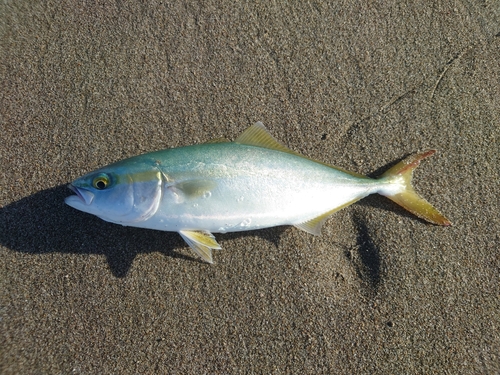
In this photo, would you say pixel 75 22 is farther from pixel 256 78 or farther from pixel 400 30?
pixel 400 30

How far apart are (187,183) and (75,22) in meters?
1.64

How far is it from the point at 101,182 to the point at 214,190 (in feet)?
2.21

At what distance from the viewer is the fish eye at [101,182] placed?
200 cm

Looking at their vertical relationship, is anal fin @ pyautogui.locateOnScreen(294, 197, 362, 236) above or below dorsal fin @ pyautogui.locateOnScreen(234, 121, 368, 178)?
below

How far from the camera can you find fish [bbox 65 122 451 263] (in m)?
2.00

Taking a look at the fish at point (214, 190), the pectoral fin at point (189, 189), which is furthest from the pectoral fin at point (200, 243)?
the pectoral fin at point (189, 189)

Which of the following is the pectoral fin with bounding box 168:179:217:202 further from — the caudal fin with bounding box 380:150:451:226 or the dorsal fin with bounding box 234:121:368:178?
the caudal fin with bounding box 380:150:451:226

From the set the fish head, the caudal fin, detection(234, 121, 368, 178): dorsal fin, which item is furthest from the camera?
the caudal fin

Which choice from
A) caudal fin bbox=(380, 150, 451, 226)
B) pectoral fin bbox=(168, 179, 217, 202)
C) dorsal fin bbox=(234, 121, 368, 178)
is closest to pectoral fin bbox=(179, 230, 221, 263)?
pectoral fin bbox=(168, 179, 217, 202)

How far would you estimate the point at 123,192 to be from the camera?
1983 millimetres

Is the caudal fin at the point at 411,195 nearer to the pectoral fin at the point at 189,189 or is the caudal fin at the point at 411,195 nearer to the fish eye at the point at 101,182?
the pectoral fin at the point at 189,189

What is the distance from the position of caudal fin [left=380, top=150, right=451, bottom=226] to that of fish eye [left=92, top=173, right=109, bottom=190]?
179cm

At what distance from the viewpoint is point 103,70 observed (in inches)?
98.6

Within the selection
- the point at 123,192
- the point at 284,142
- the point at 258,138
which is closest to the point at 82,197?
the point at 123,192
